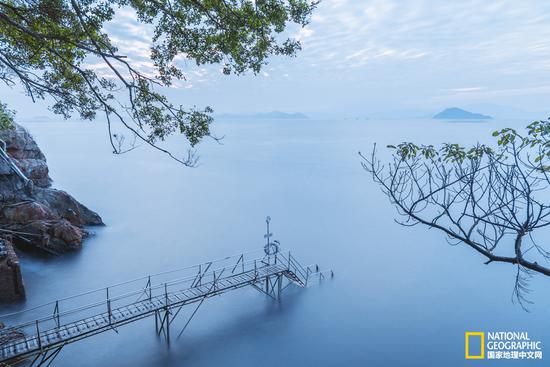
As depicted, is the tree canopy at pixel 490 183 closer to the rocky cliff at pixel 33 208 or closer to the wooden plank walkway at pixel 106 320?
the wooden plank walkway at pixel 106 320

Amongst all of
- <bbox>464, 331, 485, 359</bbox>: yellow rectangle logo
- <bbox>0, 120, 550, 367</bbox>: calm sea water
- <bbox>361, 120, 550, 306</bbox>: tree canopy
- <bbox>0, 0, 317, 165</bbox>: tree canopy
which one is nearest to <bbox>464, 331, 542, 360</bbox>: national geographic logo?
<bbox>464, 331, 485, 359</bbox>: yellow rectangle logo

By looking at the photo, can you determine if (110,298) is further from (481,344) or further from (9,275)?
(481,344)

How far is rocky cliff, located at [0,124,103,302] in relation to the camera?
2270cm

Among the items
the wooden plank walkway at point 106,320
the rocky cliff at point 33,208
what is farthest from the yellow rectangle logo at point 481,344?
the rocky cliff at point 33,208

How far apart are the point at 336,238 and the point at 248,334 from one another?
17.0 m

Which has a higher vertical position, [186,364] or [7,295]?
[7,295]

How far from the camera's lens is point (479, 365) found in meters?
16.8

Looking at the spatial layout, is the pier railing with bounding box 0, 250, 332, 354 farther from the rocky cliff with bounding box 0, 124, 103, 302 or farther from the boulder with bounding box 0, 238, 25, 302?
the rocky cliff with bounding box 0, 124, 103, 302

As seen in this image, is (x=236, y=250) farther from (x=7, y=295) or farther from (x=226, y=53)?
(x=226, y=53)

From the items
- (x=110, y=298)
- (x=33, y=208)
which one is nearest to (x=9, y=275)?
(x=110, y=298)

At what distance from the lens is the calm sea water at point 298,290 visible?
16828mm

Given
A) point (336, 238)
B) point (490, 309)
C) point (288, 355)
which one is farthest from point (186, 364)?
point (336, 238)

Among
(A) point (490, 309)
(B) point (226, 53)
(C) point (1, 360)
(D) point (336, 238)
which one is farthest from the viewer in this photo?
(D) point (336, 238)

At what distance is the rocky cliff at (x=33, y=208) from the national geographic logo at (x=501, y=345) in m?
24.5
